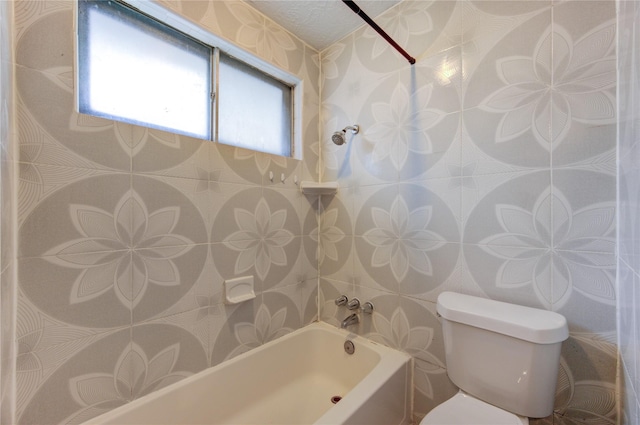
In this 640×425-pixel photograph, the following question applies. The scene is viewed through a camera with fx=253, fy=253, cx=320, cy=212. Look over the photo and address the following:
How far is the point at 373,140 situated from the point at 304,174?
1.54ft

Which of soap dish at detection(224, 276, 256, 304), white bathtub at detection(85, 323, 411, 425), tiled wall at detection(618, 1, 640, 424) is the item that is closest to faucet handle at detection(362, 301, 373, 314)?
white bathtub at detection(85, 323, 411, 425)

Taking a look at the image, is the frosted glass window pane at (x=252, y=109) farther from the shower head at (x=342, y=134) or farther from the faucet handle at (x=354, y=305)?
the faucet handle at (x=354, y=305)

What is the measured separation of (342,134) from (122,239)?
1165 mm

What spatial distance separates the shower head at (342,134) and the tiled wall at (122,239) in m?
0.38

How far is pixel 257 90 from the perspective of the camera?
4.94ft

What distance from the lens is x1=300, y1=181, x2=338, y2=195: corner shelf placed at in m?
1.55

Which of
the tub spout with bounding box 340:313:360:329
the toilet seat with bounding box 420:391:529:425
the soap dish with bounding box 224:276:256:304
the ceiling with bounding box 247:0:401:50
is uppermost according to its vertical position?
the ceiling with bounding box 247:0:401:50

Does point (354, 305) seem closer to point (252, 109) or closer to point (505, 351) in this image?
point (505, 351)

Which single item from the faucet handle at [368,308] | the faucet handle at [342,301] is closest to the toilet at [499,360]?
the faucet handle at [368,308]

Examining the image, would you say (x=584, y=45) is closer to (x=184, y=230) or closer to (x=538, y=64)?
(x=538, y=64)

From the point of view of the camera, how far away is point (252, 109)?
1.49 meters

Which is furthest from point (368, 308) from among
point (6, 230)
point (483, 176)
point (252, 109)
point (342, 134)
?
point (6, 230)

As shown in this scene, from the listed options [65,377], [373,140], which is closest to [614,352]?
[373,140]

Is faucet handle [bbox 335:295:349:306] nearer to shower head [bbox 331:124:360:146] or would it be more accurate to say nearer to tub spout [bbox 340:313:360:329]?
tub spout [bbox 340:313:360:329]
